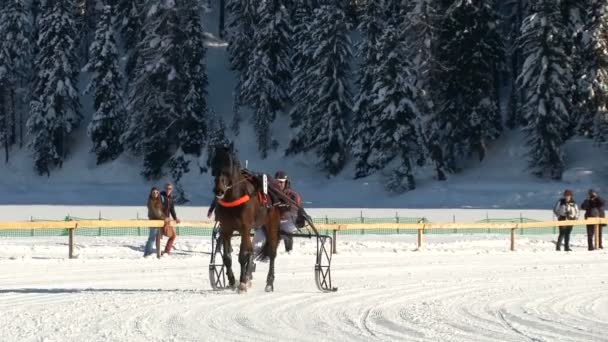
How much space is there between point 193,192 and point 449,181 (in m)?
16.9

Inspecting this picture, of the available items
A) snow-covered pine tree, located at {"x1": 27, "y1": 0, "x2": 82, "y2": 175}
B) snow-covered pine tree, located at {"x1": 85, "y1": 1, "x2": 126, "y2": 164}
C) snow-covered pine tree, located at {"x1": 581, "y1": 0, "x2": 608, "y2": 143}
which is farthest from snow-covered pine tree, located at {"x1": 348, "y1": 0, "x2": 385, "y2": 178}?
snow-covered pine tree, located at {"x1": 27, "y1": 0, "x2": 82, "y2": 175}

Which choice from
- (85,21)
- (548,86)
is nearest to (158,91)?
(85,21)

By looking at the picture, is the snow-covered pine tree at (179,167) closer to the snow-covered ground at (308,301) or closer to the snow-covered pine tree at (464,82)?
the snow-covered pine tree at (464,82)

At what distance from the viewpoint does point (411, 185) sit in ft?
186

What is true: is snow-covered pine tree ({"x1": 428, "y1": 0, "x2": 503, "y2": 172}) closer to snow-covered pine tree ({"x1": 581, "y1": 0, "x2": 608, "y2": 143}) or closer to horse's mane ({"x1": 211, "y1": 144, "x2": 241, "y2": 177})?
snow-covered pine tree ({"x1": 581, "y1": 0, "x2": 608, "y2": 143})

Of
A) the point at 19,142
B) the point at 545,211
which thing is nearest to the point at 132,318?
the point at 545,211

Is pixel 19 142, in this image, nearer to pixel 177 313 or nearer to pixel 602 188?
pixel 602 188

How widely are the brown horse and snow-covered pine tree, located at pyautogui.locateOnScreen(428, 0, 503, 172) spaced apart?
43.5 m

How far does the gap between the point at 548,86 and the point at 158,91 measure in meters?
24.8

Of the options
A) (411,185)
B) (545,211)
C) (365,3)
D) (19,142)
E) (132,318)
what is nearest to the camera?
(132,318)

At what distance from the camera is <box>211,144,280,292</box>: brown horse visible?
43.6 ft

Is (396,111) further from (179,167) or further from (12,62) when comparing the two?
(12,62)

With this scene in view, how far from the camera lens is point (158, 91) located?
6234cm

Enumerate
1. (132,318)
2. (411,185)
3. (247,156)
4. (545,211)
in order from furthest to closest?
(247,156) → (411,185) → (545,211) → (132,318)
